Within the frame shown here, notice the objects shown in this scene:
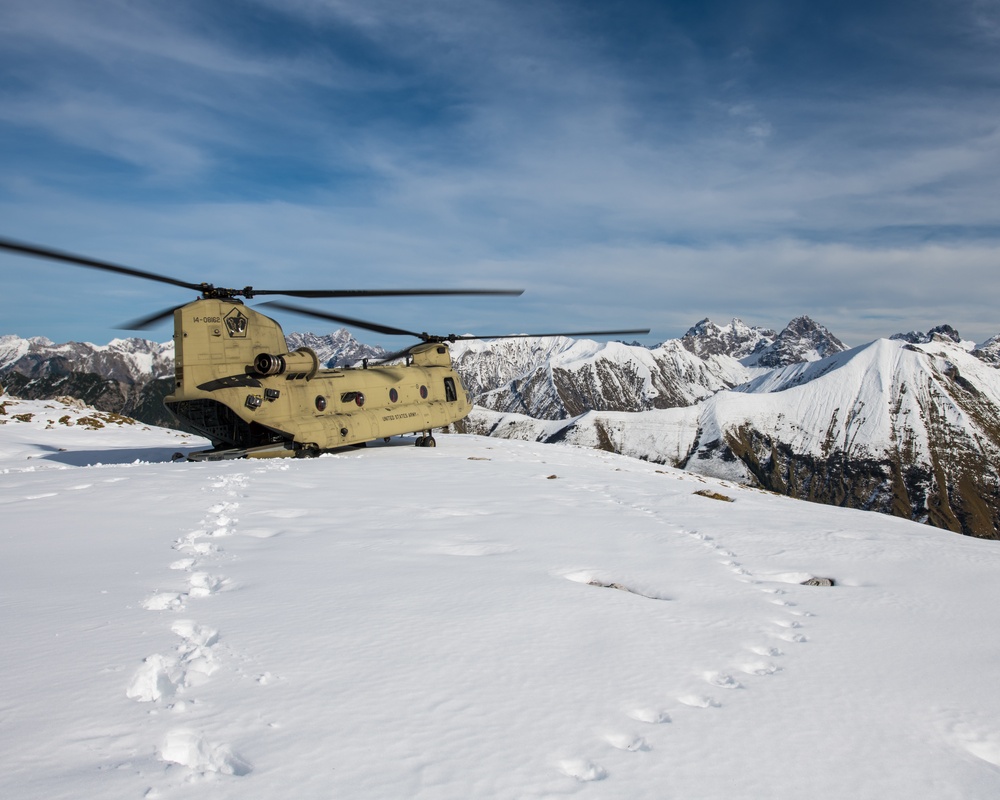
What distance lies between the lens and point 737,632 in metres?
6.45

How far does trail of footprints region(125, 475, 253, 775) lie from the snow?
0.02 m

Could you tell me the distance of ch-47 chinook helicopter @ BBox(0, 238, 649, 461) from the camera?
19.3 m

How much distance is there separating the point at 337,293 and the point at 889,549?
1384cm

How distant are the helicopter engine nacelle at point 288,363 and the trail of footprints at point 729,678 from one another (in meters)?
15.6

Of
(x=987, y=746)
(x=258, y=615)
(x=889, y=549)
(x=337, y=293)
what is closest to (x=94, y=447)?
(x=337, y=293)

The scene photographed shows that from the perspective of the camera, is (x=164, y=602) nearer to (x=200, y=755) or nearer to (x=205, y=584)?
(x=205, y=584)

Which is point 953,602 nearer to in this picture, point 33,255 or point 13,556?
point 13,556

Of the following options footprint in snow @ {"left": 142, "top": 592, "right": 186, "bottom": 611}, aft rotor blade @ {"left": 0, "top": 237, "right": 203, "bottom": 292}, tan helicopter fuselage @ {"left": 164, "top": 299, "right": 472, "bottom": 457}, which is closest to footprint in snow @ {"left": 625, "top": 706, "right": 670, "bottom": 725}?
footprint in snow @ {"left": 142, "top": 592, "right": 186, "bottom": 611}

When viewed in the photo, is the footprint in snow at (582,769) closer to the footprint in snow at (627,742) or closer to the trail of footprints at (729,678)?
the trail of footprints at (729,678)

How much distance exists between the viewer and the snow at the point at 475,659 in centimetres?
376

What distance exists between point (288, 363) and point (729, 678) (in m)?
18.8

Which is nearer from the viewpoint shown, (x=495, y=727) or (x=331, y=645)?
(x=495, y=727)

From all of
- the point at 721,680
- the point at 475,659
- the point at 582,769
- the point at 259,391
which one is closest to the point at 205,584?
the point at 475,659

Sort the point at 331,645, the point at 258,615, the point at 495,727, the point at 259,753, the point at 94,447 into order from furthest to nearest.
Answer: the point at 94,447 → the point at 258,615 → the point at 331,645 → the point at 495,727 → the point at 259,753
